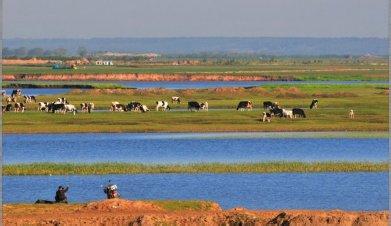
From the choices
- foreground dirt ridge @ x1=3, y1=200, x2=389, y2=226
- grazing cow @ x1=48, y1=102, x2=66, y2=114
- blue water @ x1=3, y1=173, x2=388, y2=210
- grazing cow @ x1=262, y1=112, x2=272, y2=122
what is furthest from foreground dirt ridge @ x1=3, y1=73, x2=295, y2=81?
foreground dirt ridge @ x1=3, y1=200, x2=389, y2=226

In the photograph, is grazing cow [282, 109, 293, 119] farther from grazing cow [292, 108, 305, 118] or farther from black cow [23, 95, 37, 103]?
black cow [23, 95, 37, 103]

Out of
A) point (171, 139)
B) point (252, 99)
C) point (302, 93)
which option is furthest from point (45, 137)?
point (302, 93)

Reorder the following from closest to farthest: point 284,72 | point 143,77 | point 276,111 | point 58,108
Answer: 1. point 276,111
2. point 58,108
3. point 143,77
4. point 284,72

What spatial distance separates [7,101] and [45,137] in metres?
20.8

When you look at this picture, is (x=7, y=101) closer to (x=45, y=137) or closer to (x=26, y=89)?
(x=45, y=137)

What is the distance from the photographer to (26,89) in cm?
10475

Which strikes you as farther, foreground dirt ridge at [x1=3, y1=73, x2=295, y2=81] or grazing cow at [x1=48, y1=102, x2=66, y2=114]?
foreground dirt ridge at [x1=3, y1=73, x2=295, y2=81]

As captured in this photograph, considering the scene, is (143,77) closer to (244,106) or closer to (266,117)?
(244,106)

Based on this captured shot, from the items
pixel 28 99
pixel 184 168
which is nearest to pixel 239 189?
pixel 184 168

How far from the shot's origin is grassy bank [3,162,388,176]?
3859 centimetres

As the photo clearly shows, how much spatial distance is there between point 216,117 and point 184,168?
21822 mm

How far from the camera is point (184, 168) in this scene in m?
38.9

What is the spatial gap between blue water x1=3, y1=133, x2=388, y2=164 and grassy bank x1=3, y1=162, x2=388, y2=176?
2.34 metres

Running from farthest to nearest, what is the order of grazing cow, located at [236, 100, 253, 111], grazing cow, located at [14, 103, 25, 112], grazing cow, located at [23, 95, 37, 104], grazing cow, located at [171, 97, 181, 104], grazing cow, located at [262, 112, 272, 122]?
1. grazing cow, located at [171, 97, 181, 104]
2. grazing cow, located at [23, 95, 37, 104]
3. grazing cow, located at [236, 100, 253, 111]
4. grazing cow, located at [14, 103, 25, 112]
5. grazing cow, located at [262, 112, 272, 122]
